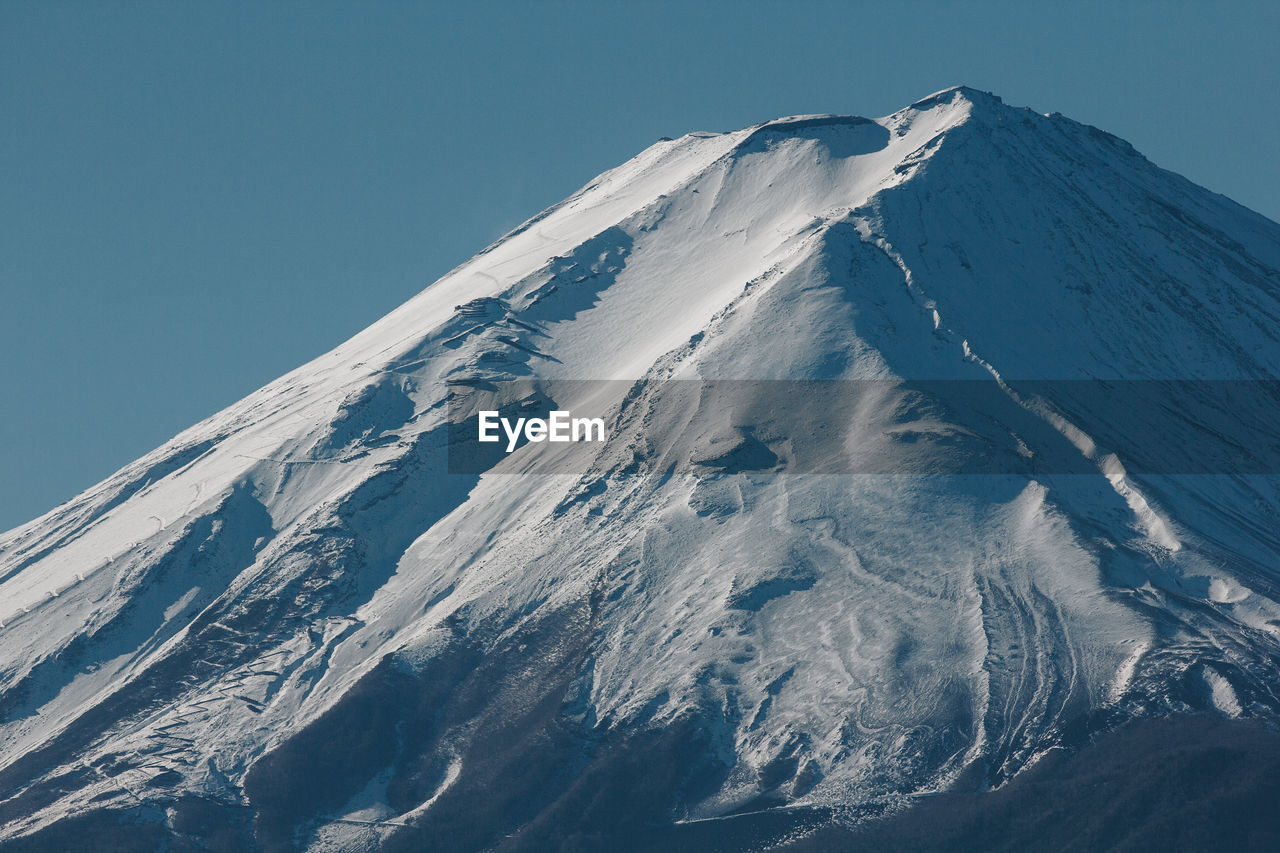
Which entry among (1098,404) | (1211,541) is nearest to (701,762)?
(1211,541)

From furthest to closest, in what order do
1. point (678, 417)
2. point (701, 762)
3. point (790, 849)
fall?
1. point (678, 417)
2. point (701, 762)
3. point (790, 849)

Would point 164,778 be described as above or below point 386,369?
below

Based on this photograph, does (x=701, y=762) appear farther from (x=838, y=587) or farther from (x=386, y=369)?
(x=386, y=369)

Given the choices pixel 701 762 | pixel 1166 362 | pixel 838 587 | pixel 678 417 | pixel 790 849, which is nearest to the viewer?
pixel 790 849

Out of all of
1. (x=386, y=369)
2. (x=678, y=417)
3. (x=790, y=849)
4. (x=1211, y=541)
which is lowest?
(x=790, y=849)

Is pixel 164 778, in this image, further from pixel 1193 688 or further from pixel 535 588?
pixel 1193 688

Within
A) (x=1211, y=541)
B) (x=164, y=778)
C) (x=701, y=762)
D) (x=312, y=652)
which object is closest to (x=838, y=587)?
(x=701, y=762)

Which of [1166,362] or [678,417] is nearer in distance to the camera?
[678,417]
